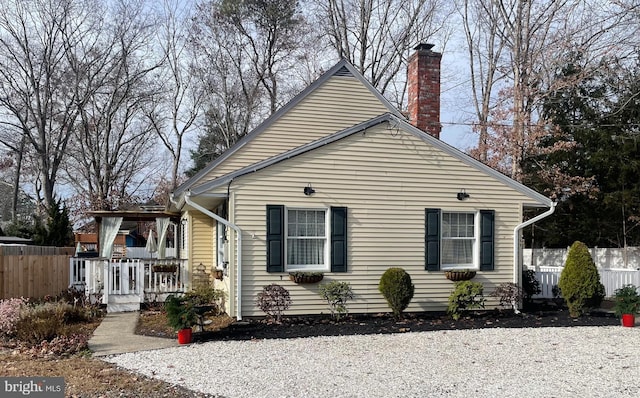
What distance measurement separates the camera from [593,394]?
257 inches

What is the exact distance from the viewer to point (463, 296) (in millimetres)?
11578

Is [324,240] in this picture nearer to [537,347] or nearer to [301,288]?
[301,288]

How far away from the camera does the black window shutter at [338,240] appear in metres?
11.6

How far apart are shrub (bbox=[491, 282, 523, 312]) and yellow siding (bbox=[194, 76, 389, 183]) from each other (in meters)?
5.58

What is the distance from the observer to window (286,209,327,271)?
11477 mm

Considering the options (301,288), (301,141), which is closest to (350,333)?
(301,288)

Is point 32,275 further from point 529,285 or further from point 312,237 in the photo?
point 529,285

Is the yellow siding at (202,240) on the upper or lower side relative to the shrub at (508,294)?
upper

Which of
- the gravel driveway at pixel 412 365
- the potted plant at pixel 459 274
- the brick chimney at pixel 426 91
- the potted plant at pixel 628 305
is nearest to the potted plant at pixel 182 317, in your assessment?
the gravel driveway at pixel 412 365

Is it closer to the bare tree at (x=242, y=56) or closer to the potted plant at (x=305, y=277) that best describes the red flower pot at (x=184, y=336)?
the potted plant at (x=305, y=277)

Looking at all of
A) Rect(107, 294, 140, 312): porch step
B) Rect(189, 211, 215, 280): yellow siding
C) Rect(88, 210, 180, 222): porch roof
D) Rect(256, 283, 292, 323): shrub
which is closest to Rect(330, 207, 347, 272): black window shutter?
Rect(256, 283, 292, 323): shrub

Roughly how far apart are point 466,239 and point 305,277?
386 cm

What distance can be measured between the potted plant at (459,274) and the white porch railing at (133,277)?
6673 mm

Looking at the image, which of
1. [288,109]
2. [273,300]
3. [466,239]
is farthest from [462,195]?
[288,109]
